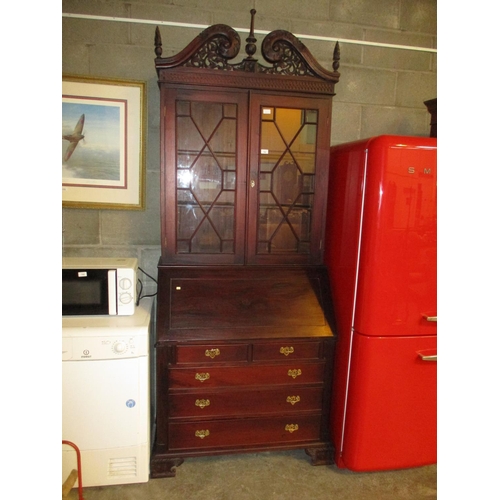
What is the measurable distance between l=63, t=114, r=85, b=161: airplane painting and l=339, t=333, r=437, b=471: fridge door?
191 centimetres

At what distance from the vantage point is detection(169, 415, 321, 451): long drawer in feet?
6.13

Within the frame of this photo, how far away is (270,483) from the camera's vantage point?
1884mm

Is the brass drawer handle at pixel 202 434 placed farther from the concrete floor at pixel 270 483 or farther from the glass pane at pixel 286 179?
the glass pane at pixel 286 179

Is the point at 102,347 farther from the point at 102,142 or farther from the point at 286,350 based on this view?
the point at 102,142

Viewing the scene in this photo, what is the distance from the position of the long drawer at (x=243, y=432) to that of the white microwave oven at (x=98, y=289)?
26.3 inches

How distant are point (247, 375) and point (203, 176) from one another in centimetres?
107

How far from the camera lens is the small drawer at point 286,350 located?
186 cm

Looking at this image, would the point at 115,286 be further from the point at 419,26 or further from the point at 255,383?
the point at 419,26

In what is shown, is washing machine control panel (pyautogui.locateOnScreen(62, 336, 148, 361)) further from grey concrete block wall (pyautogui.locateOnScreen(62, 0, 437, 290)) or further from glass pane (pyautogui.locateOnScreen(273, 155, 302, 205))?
glass pane (pyautogui.locateOnScreen(273, 155, 302, 205))

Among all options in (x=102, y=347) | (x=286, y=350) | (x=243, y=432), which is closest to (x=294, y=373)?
(x=286, y=350)

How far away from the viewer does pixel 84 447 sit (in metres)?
1.75
